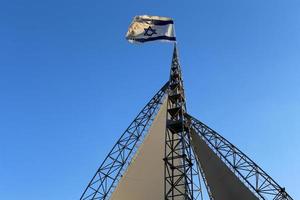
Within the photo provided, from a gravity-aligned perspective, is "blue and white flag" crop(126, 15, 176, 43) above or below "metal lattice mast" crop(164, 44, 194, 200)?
above

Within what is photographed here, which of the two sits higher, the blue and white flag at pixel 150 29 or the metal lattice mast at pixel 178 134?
the blue and white flag at pixel 150 29

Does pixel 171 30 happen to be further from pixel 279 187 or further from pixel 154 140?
pixel 279 187

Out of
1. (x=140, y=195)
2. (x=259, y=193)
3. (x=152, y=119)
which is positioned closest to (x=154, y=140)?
(x=152, y=119)

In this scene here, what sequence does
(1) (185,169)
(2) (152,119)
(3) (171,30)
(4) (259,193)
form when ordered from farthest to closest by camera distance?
(2) (152,119) < (4) (259,193) < (3) (171,30) < (1) (185,169)

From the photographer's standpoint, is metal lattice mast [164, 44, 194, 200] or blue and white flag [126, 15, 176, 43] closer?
metal lattice mast [164, 44, 194, 200]

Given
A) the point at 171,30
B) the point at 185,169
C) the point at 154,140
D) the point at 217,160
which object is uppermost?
the point at 171,30

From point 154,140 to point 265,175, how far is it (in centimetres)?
1102

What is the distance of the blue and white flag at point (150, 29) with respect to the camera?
1704 inches

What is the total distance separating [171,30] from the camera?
143 ft

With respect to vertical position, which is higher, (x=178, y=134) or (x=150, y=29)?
(x=150, y=29)

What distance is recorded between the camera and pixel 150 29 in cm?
4362

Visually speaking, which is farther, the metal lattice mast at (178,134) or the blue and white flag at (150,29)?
the blue and white flag at (150,29)

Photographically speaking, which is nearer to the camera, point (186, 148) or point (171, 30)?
point (186, 148)

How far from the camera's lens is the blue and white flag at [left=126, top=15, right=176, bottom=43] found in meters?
43.3
